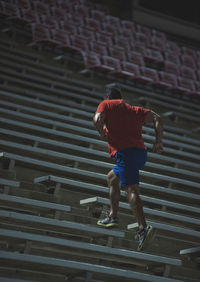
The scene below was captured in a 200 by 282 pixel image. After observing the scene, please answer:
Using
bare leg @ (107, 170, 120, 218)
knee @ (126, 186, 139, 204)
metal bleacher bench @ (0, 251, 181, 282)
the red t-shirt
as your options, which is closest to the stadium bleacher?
metal bleacher bench @ (0, 251, 181, 282)

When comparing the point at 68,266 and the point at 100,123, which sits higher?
the point at 100,123

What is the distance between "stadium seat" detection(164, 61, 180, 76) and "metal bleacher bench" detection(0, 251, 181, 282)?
6.56 metres

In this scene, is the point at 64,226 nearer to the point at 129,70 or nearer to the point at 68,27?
the point at 129,70

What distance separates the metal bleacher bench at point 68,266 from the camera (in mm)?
2794

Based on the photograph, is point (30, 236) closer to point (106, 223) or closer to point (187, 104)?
point (106, 223)

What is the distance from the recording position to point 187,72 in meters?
9.31

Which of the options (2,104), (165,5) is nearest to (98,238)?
(2,104)

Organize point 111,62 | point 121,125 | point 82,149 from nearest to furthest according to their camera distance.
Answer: point 121,125 < point 82,149 < point 111,62

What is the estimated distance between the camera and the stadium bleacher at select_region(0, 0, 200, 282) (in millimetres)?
3193

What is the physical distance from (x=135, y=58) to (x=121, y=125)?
6.12m

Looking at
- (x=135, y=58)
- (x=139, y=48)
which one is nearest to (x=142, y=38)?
(x=139, y=48)

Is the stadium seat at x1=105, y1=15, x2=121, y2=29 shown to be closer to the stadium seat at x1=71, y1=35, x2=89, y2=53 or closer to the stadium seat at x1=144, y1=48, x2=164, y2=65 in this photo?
the stadium seat at x1=144, y1=48, x2=164, y2=65

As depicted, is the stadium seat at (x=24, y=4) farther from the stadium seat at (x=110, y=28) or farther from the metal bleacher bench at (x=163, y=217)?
the metal bleacher bench at (x=163, y=217)

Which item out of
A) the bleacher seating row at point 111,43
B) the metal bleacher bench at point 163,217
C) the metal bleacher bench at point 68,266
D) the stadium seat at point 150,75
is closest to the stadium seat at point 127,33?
the bleacher seating row at point 111,43
